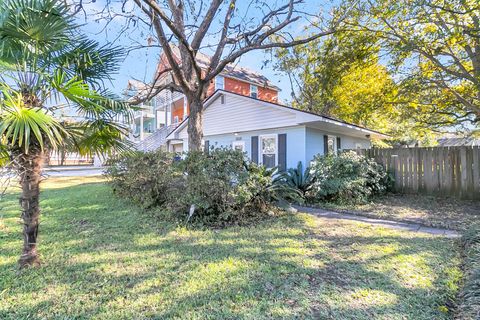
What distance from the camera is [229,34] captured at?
903 centimetres

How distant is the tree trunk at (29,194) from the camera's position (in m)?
3.10

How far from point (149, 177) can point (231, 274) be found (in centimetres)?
446

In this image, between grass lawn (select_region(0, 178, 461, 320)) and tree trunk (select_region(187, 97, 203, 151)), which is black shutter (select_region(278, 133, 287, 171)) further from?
grass lawn (select_region(0, 178, 461, 320))

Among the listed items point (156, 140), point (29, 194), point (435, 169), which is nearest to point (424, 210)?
point (435, 169)

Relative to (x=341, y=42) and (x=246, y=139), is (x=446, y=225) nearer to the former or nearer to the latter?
(x=341, y=42)

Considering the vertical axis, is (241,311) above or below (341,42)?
below

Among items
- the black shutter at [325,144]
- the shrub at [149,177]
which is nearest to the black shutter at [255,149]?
the black shutter at [325,144]

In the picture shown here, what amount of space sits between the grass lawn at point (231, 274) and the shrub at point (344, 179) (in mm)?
2331

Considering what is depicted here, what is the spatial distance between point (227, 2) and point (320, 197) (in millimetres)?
7185

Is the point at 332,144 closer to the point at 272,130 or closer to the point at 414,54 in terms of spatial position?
the point at 272,130

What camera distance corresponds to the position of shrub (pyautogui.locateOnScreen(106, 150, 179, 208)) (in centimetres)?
655

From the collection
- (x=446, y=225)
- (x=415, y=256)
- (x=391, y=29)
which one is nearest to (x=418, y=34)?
(x=391, y=29)

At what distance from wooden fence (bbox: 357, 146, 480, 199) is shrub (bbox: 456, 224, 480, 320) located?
16.8ft

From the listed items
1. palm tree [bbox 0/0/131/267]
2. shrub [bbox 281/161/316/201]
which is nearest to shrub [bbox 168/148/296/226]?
palm tree [bbox 0/0/131/267]
